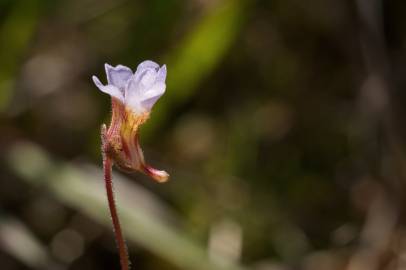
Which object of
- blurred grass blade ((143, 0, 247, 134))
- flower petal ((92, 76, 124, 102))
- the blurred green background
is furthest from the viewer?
blurred grass blade ((143, 0, 247, 134))

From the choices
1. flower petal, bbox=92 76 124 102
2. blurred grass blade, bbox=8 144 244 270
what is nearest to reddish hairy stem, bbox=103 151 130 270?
flower petal, bbox=92 76 124 102

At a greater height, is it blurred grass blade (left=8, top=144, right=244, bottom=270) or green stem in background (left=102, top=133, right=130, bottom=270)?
blurred grass blade (left=8, top=144, right=244, bottom=270)

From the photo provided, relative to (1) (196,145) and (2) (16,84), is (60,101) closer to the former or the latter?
(2) (16,84)

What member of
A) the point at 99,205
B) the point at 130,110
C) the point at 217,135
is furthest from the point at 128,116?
the point at 217,135

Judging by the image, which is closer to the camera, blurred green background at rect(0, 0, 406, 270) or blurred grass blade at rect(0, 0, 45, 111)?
blurred green background at rect(0, 0, 406, 270)

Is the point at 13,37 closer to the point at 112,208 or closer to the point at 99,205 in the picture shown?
the point at 99,205

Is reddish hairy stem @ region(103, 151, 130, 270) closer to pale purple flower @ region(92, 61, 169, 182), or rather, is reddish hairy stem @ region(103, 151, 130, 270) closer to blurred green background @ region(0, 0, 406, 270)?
pale purple flower @ region(92, 61, 169, 182)

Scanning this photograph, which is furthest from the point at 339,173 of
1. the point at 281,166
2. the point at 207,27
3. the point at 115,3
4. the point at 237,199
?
the point at 115,3
